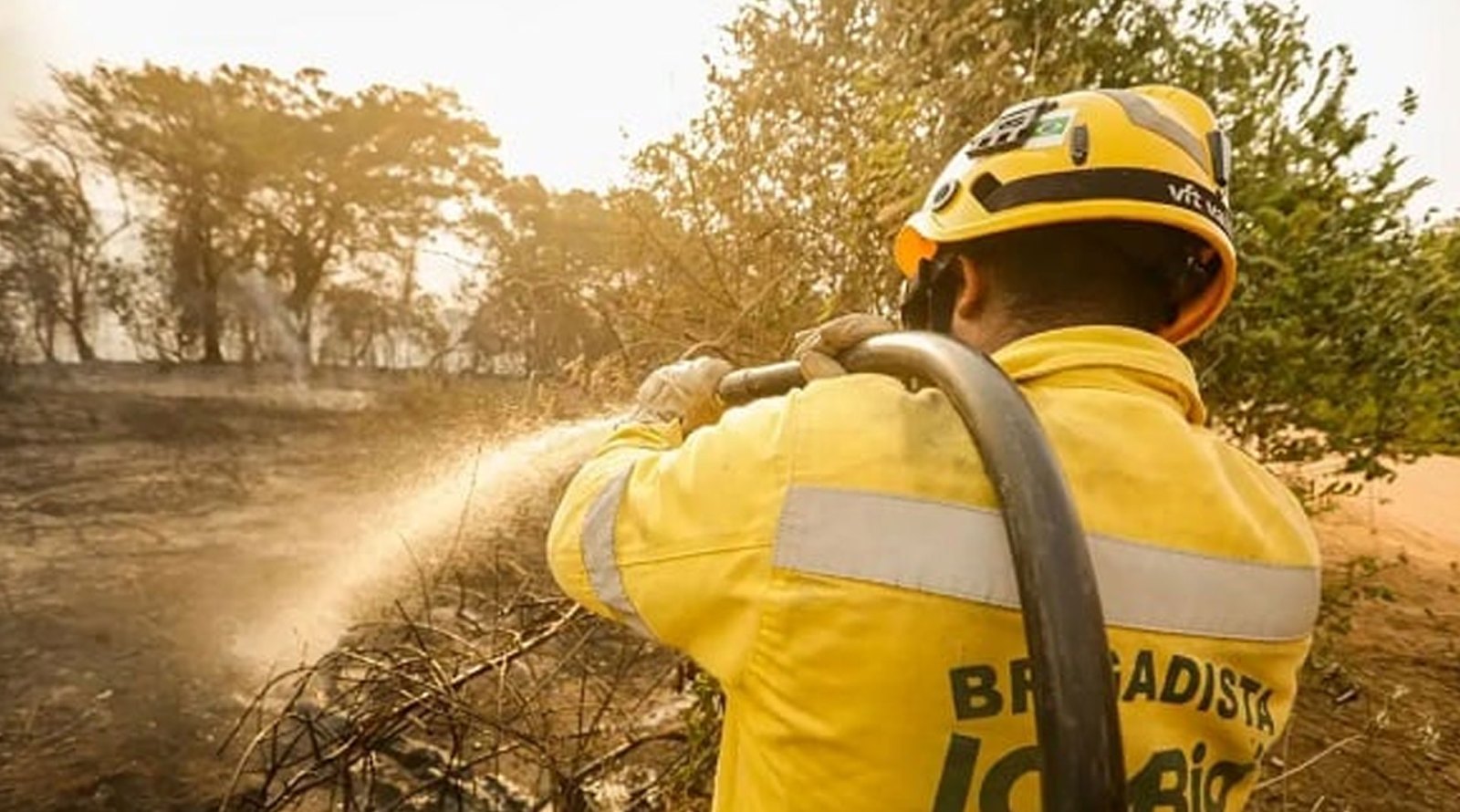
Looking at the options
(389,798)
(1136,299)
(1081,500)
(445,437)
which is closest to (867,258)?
(1136,299)

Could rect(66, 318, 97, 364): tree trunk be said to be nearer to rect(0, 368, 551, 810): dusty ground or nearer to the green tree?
rect(0, 368, 551, 810): dusty ground

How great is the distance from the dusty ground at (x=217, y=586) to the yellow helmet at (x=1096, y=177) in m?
3.64

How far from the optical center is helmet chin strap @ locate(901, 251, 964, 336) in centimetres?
159

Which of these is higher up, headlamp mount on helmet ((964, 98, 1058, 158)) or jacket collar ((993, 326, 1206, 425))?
headlamp mount on helmet ((964, 98, 1058, 158))

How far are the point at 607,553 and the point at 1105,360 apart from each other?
2.49ft

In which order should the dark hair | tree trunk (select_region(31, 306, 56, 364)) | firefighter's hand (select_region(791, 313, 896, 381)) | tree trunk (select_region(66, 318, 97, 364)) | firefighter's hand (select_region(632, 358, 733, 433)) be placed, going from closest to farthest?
the dark hair < firefighter's hand (select_region(791, 313, 896, 381)) < firefighter's hand (select_region(632, 358, 733, 433)) < tree trunk (select_region(31, 306, 56, 364)) < tree trunk (select_region(66, 318, 97, 364))

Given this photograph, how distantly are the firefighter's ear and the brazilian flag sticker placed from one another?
0.71 feet

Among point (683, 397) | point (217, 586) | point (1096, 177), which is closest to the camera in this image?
point (1096, 177)

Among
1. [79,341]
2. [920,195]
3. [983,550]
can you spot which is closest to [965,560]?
[983,550]

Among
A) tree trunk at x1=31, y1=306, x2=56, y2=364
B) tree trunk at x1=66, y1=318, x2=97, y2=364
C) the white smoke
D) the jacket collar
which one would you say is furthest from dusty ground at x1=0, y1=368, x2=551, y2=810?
the white smoke

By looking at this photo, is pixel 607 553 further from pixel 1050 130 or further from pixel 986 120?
pixel 986 120

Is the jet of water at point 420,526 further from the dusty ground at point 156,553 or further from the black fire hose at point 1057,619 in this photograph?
the black fire hose at point 1057,619

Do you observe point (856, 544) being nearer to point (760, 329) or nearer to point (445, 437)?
point (760, 329)

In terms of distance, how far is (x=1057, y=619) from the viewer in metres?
1.00
